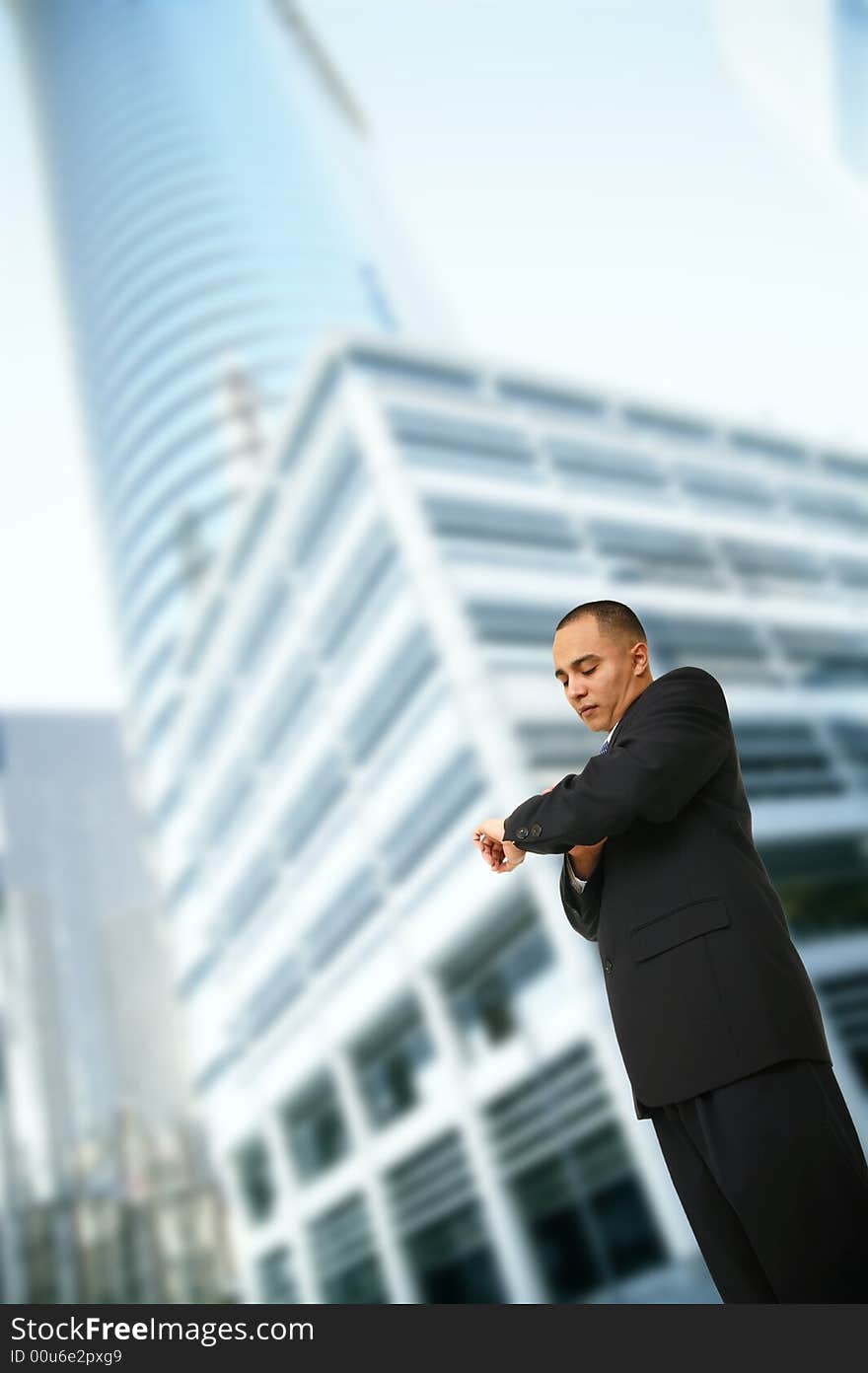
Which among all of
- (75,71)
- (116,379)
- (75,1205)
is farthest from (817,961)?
(75,71)

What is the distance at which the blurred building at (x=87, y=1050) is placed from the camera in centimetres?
6519

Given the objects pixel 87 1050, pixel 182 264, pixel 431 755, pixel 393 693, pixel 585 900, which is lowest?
pixel 585 900

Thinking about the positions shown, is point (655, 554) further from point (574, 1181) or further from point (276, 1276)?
point (276, 1276)

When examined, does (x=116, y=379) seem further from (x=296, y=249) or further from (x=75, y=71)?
(x=75, y=71)

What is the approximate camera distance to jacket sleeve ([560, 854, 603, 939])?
6.57 ft

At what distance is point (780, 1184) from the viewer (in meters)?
1.58

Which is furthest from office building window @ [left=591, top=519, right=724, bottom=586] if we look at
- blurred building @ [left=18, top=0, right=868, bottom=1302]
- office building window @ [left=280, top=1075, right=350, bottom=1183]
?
office building window @ [left=280, top=1075, right=350, bottom=1183]

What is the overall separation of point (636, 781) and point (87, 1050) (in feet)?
448

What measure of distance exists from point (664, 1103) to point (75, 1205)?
78.3 m

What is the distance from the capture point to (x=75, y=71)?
83.1m

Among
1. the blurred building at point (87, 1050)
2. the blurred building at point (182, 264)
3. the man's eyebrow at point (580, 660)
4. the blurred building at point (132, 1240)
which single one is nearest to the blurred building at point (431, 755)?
the blurred building at point (182, 264)

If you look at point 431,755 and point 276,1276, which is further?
point 276,1276

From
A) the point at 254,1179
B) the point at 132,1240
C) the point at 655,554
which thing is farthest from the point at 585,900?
the point at 132,1240

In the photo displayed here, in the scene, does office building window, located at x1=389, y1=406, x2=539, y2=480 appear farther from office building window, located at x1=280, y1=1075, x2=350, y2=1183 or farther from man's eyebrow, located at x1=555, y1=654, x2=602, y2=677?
man's eyebrow, located at x1=555, y1=654, x2=602, y2=677
